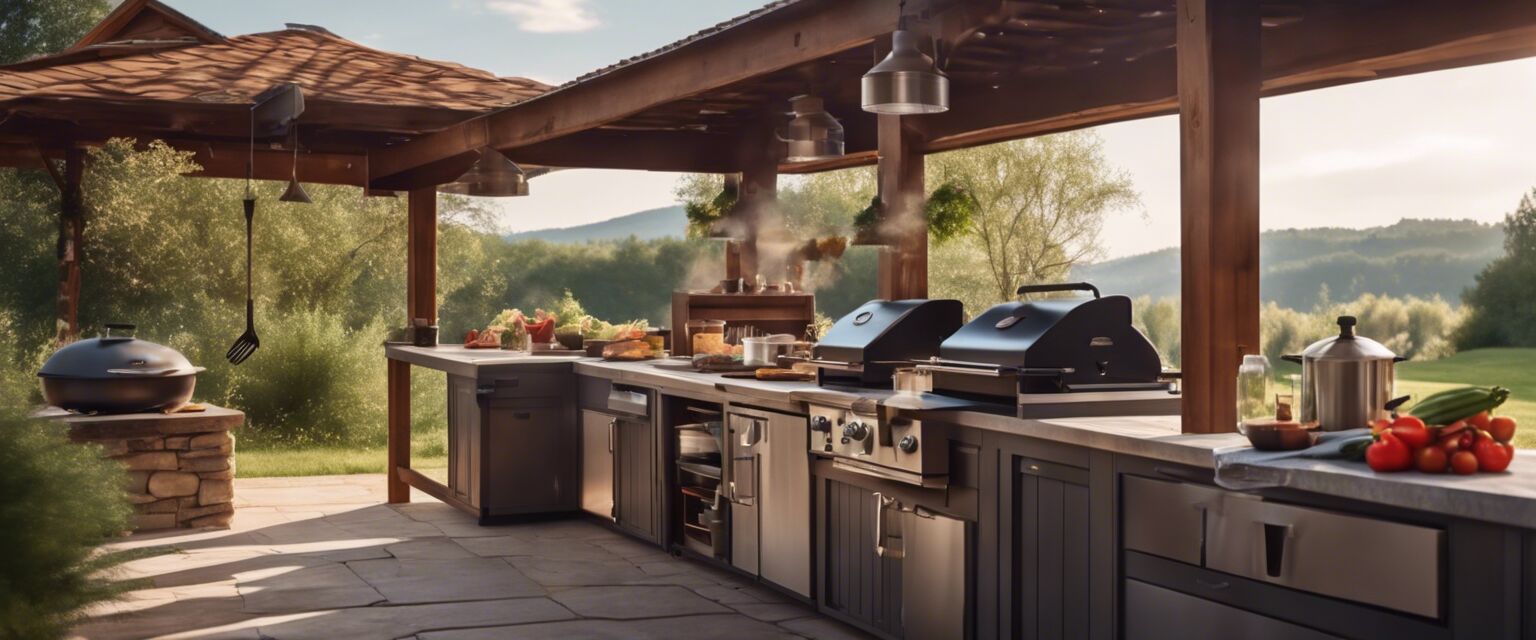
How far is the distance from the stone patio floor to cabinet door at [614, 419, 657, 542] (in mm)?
136

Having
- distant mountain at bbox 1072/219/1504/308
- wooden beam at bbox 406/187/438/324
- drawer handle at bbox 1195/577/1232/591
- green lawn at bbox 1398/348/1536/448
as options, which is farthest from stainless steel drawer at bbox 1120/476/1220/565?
green lawn at bbox 1398/348/1536/448

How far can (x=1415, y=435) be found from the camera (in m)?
3.12

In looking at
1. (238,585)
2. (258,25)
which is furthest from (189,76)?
(258,25)

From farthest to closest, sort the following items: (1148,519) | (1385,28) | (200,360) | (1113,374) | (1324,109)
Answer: (1324,109) → (200,360) → (1385,28) → (1113,374) → (1148,519)

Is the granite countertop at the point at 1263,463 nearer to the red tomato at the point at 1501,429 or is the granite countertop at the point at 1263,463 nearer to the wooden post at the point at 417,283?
the red tomato at the point at 1501,429

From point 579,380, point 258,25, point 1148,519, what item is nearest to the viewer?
point 1148,519

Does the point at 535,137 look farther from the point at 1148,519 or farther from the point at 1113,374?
the point at 1148,519

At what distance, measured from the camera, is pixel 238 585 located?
641cm

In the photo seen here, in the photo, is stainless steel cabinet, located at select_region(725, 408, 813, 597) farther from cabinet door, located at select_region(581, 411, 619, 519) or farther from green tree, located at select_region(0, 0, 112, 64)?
green tree, located at select_region(0, 0, 112, 64)

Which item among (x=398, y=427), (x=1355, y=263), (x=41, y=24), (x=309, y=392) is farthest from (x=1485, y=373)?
(x=41, y=24)

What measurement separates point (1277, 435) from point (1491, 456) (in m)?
Answer: 0.50

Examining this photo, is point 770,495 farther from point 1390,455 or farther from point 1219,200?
point 1390,455

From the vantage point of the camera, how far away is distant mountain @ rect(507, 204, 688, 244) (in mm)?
28734

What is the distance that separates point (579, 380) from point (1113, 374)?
13.7 ft
